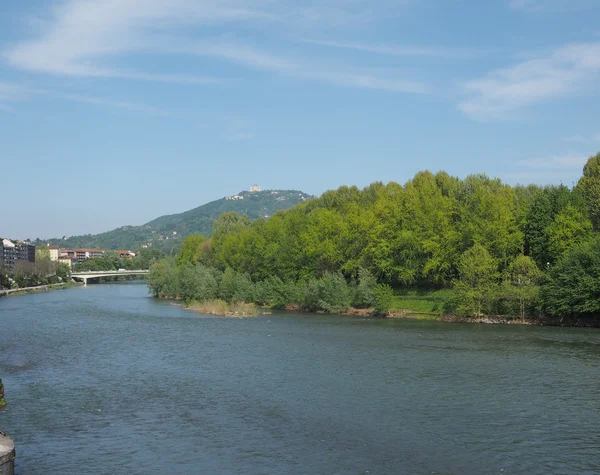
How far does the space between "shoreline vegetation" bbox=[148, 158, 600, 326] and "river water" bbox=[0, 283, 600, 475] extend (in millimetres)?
8628

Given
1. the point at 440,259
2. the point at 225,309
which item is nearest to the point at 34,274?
the point at 225,309

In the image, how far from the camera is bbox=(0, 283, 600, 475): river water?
23.8 metres

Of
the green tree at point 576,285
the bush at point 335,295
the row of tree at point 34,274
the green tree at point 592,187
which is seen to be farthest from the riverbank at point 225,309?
Answer: the row of tree at point 34,274

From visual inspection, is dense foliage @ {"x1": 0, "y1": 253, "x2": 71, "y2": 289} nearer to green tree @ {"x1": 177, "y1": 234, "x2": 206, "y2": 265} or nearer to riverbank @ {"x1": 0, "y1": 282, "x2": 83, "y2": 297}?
riverbank @ {"x1": 0, "y1": 282, "x2": 83, "y2": 297}

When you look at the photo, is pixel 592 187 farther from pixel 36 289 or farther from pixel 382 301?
pixel 36 289

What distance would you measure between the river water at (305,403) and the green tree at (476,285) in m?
11.0

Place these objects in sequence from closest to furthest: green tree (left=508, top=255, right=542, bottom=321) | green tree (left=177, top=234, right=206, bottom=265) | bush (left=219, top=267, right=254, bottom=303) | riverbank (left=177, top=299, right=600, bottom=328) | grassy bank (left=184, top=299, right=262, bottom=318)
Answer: riverbank (left=177, top=299, right=600, bottom=328) < green tree (left=508, top=255, right=542, bottom=321) < grassy bank (left=184, top=299, right=262, bottom=318) < bush (left=219, top=267, right=254, bottom=303) < green tree (left=177, top=234, right=206, bottom=265)

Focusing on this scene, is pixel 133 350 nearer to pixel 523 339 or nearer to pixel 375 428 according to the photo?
pixel 375 428

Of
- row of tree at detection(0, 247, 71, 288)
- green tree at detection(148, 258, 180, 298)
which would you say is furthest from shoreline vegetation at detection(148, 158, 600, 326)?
row of tree at detection(0, 247, 71, 288)

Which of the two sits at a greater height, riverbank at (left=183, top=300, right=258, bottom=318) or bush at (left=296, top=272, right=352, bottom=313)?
bush at (left=296, top=272, right=352, bottom=313)

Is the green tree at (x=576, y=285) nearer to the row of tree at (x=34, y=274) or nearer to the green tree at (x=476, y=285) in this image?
the green tree at (x=476, y=285)

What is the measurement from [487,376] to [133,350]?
27466mm

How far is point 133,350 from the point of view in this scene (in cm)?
4928

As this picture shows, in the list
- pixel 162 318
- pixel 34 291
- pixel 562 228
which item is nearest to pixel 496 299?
pixel 562 228
